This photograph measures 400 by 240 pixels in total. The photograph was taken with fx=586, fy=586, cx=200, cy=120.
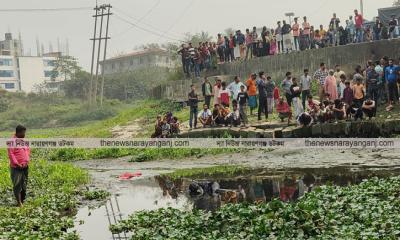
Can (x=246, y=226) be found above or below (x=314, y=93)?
below

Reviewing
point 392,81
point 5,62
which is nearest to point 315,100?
point 392,81

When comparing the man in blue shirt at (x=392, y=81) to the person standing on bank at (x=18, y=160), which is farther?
the man in blue shirt at (x=392, y=81)

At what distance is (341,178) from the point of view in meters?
14.0

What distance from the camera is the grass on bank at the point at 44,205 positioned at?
10.5 m

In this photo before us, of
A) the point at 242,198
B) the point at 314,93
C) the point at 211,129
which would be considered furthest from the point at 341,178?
the point at 314,93

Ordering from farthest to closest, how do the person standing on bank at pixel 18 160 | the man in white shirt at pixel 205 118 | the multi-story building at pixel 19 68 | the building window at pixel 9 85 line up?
1. the building window at pixel 9 85
2. the multi-story building at pixel 19 68
3. the man in white shirt at pixel 205 118
4. the person standing on bank at pixel 18 160

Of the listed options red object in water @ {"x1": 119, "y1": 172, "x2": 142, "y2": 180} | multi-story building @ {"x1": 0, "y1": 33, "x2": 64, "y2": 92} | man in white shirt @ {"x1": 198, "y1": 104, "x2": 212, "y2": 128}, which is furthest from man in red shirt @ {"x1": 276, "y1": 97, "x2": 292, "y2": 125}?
multi-story building @ {"x1": 0, "y1": 33, "x2": 64, "y2": 92}

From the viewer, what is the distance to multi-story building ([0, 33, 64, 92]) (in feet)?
349

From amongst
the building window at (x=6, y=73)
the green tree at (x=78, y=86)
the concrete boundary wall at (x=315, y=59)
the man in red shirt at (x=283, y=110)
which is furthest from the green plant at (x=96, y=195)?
the building window at (x=6, y=73)

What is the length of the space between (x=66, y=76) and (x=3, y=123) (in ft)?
82.4

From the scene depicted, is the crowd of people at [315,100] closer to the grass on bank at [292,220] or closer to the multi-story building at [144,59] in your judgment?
the grass on bank at [292,220]

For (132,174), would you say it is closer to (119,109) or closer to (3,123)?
(119,109)

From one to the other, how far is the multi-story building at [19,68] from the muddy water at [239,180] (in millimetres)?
89074

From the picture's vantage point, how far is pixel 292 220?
9.63 meters
